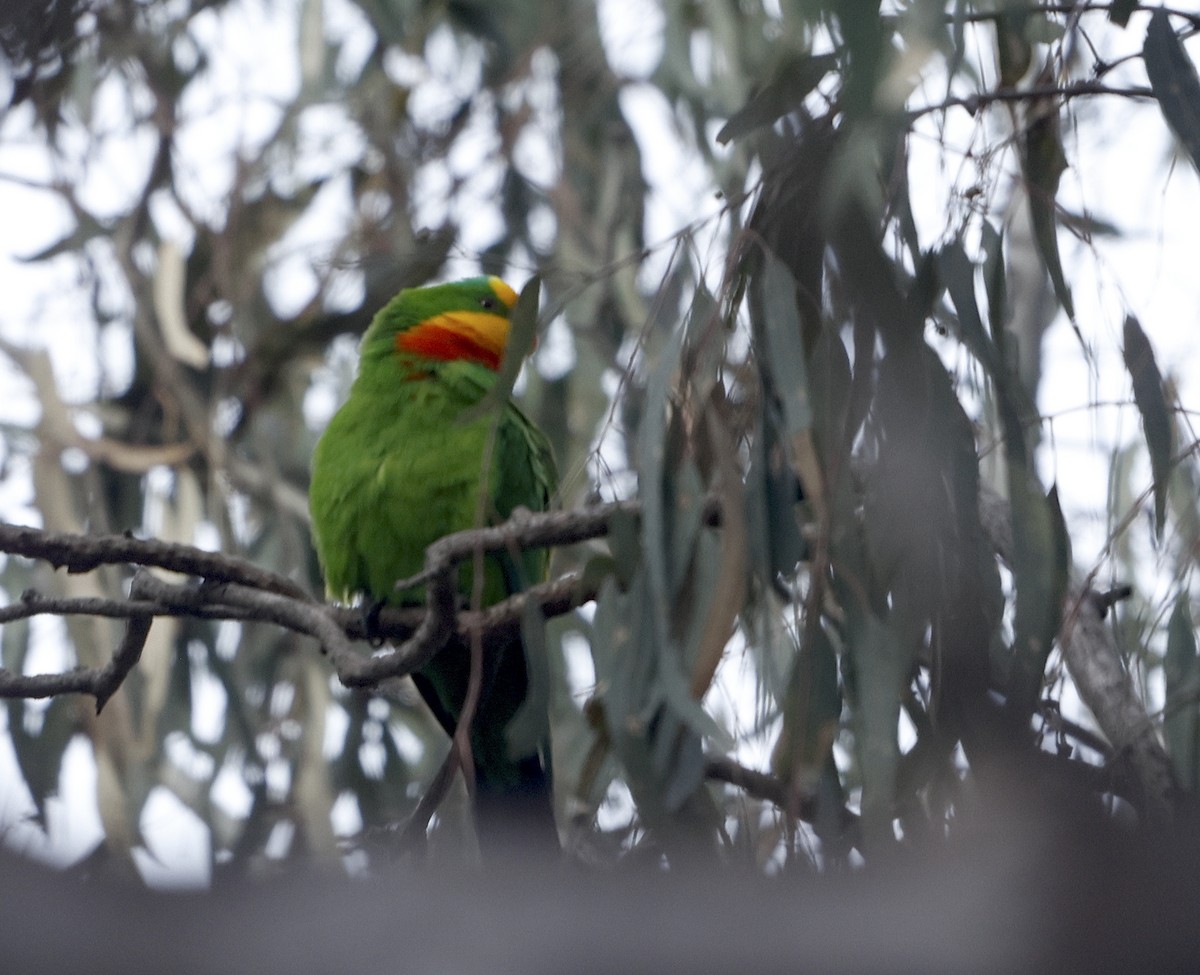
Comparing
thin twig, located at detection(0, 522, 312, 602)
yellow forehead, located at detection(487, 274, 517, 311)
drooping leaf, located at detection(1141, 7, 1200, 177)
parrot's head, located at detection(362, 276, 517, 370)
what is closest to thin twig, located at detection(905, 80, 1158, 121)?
drooping leaf, located at detection(1141, 7, 1200, 177)

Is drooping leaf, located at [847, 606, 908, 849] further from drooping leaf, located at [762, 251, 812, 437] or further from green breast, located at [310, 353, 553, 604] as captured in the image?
green breast, located at [310, 353, 553, 604]

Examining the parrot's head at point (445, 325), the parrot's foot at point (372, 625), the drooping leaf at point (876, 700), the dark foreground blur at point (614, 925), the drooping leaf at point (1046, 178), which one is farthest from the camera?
→ the parrot's head at point (445, 325)

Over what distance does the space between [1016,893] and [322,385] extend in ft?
11.0

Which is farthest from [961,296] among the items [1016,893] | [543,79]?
[543,79]

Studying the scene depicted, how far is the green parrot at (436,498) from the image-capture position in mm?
2336

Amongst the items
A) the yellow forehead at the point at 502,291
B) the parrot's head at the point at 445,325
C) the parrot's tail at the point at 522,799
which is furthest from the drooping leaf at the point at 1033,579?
the yellow forehead at the point at 502,291

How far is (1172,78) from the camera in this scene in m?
1.39

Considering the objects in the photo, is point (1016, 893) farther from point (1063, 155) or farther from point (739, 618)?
point (1063, 155)

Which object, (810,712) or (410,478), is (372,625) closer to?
(410,478)

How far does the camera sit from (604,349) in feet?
10.4

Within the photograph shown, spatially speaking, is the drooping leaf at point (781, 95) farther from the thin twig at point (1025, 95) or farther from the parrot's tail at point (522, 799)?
the parrot's tail at point (522, 799)

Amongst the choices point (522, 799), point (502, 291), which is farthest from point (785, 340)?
point (502, 291)

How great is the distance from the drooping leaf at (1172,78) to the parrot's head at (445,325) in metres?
1.36

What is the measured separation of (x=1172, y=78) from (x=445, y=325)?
5.02ft
